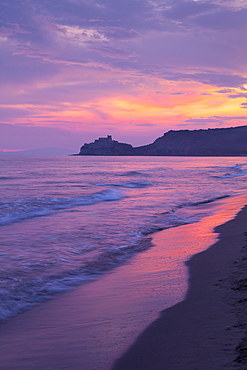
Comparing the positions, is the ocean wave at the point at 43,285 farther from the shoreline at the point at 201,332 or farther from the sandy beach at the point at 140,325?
the shoreline at the point at 201,332

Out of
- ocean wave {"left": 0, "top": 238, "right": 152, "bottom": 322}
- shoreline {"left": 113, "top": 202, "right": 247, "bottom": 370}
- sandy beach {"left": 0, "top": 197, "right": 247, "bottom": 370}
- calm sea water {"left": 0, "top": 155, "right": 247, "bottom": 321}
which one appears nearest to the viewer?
shoreline {"left": 113, "top": 202, "right": 247, "bottom": 370}

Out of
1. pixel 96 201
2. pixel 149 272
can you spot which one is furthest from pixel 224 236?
pixel 96 201

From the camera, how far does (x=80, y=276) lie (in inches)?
239

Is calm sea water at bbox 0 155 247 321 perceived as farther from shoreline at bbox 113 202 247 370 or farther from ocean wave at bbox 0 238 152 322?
shoreline at bbox 113 202 247 370

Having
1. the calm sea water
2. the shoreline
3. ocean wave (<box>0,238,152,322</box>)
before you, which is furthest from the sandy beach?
the calm sea water

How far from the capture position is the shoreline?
276cm

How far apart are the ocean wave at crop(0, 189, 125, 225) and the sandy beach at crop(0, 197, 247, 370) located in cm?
763

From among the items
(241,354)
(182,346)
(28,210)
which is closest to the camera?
(241,354)

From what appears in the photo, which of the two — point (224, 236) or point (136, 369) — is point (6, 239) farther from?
point (136, 369)

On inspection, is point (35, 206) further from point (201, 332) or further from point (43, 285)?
point (201, 332)

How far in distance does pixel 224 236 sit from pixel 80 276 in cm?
412

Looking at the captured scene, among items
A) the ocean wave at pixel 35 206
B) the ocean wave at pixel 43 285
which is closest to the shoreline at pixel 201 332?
the ocean wave at pixel 43 285

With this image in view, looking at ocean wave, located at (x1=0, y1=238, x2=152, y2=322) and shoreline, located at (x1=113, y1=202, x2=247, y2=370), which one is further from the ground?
shoreline, located at (x1=113, y1=202, x2=247, y2=370)

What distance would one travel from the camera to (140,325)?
3.71 m
